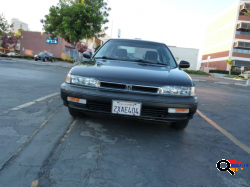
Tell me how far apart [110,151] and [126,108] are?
1.81 feet

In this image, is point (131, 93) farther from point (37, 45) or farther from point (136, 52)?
point (37, 45)

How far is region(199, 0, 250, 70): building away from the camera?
41156 mm

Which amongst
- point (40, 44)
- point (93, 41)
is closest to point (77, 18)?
point (40, 44)

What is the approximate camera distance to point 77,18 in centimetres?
2119

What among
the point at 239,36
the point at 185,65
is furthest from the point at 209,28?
the point at 185,65

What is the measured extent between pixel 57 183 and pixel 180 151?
1.52 m

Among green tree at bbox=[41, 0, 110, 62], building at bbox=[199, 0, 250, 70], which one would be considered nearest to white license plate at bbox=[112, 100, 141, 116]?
green tree at bbox=[41, 0, 110, 62]

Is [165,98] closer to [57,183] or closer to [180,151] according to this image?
[180,151]

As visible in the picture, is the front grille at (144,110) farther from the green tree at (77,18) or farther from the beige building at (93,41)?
the beige building at (93,41)

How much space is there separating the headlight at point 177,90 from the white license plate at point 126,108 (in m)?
0.38

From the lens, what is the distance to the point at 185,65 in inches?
163

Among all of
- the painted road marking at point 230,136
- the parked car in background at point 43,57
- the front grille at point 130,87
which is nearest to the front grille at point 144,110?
the front grille at point 130,87

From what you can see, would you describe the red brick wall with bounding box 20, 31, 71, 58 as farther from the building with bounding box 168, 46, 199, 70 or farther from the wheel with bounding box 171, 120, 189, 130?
the wheel with bounding box 171, 120, 189, 130

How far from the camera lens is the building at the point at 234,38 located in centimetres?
4116
